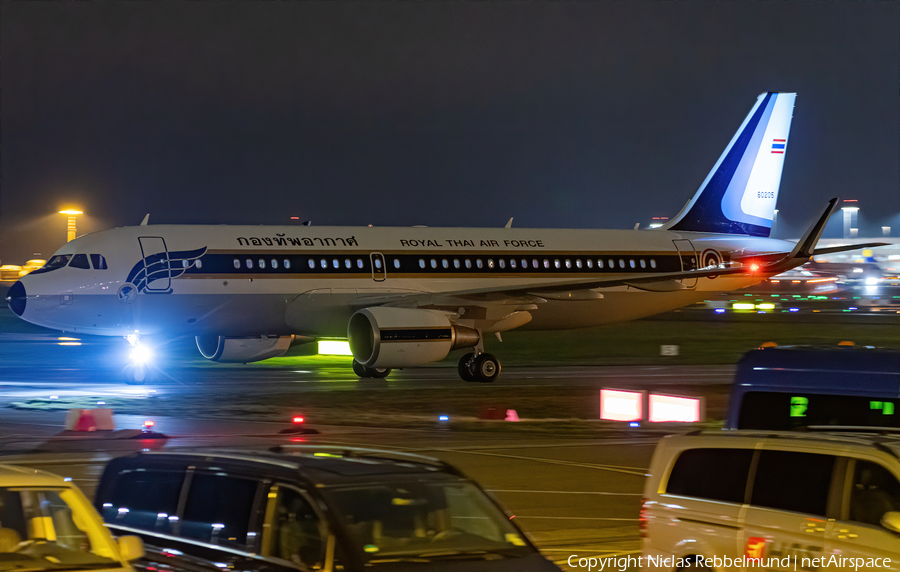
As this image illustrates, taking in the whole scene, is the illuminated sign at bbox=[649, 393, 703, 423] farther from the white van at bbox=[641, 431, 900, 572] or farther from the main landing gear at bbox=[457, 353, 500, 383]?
the white van at bbox=[641, 431, 900, 572]

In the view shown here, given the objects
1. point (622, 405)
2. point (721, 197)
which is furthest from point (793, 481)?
point (721, 197)

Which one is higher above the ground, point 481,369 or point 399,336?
point 399,336

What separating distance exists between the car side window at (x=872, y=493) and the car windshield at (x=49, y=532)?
4956mm

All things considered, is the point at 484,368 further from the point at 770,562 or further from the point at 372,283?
the point at 770,562

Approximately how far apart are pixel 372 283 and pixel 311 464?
23.3m

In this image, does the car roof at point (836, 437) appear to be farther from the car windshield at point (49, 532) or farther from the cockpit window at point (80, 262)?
the cockpit window at point (80, 262)

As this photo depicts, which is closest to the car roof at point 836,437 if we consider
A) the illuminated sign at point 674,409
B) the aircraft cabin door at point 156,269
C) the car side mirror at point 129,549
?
the car side mirror at point 129,549

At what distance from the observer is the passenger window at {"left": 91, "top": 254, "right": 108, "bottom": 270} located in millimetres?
27469

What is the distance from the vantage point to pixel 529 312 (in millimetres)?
31828

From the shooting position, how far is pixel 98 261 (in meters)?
27.5

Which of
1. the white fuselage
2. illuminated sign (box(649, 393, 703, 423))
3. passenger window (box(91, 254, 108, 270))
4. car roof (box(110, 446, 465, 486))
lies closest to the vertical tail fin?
the white fuselage

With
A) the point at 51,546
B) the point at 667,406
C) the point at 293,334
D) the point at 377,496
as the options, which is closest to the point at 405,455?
the point at 377,496

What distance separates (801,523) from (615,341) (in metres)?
40.4

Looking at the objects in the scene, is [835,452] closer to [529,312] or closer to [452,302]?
[452,302]
